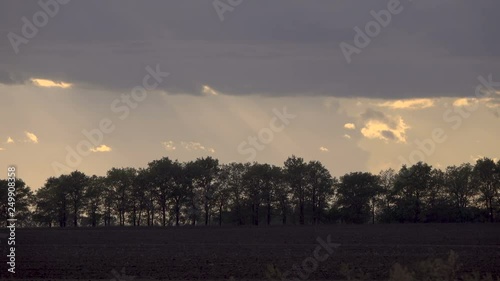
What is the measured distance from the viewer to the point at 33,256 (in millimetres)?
39406

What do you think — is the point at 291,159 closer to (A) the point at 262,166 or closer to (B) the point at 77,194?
(A) the point at 262,166

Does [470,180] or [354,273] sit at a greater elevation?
[470,180]

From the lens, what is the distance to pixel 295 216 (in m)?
116

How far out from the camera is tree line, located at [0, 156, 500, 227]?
373ft

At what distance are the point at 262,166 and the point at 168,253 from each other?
78992mm

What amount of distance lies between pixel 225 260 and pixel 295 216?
79685 mm

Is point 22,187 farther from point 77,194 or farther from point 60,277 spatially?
point 60,277

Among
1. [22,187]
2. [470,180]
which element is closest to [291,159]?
[470,180]

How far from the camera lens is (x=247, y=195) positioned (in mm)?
117188

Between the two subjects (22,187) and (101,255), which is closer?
(101,255)

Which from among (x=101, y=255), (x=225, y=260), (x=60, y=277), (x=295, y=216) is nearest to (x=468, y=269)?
(x=225, y=260)

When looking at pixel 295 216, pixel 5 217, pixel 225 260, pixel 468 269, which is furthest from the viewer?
pixel 295 216

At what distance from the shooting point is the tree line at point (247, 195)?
113562 millimetres

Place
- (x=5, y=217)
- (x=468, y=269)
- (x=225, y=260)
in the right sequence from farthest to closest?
(x=5, y=217)
(x=225, y=260)
(x=468, y=269)
